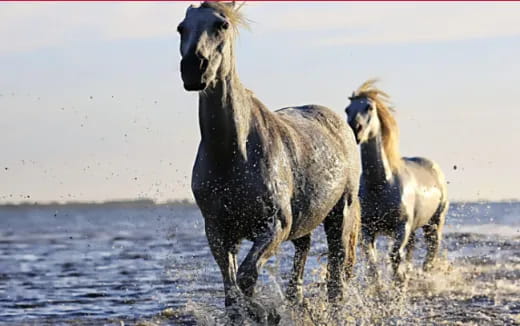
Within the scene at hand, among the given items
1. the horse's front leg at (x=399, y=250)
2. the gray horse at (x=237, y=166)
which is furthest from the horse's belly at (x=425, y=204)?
the gray horse at (x=237, y=166)

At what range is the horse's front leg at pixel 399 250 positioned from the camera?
37.4 feet

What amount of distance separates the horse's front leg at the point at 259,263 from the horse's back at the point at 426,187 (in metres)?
6.01

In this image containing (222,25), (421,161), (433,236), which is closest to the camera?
(222,25)

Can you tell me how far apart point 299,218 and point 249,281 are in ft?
3.05

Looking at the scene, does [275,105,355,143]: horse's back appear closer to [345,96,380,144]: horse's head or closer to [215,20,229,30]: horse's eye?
[215,20,229,30]: horse's eye

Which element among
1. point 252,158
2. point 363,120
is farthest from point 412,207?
point 252,158

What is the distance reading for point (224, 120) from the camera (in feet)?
21.2

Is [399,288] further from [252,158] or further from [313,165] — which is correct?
[252,158]

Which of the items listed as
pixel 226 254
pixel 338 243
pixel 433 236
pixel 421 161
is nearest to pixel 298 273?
pixel 338 243

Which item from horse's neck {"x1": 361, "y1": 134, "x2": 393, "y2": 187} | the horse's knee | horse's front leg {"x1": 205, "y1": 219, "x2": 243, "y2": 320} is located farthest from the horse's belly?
the horse's knee

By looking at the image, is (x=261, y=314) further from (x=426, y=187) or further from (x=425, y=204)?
(x=426, y=187)

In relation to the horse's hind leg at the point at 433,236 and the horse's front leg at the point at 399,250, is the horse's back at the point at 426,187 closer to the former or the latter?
the horse's hind leg at the point at 433,236

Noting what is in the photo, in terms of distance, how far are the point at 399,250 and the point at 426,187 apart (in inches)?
63.4

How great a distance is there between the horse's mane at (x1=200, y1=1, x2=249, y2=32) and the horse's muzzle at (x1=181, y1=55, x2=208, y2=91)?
1.76 ft
